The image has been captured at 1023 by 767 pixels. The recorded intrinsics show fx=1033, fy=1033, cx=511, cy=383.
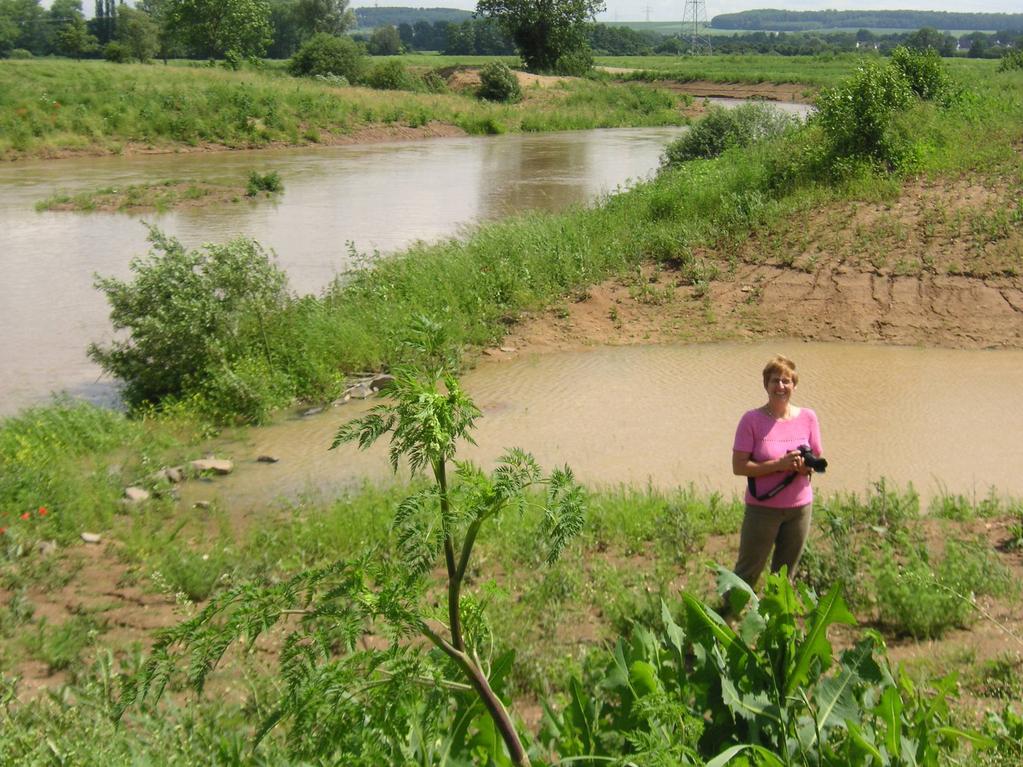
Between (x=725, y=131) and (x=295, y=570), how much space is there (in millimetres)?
18499

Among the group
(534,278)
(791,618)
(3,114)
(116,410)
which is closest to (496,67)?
(3,114)

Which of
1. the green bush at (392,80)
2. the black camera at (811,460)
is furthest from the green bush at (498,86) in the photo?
the black camera at (811,460)

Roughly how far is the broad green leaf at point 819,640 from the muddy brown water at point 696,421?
401 cm

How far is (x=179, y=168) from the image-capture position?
31625 millimetres

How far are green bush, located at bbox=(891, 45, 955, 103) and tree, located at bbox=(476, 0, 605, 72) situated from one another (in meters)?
51.3

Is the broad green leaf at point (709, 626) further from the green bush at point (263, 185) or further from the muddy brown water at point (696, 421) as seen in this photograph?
the green bush at point (263, 185)

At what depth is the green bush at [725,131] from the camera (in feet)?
70.3

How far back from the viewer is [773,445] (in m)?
5.27

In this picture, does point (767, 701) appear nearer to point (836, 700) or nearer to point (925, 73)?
point (836, 700)

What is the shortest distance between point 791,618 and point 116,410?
28.7 ft

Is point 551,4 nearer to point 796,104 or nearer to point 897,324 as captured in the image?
point 796,104

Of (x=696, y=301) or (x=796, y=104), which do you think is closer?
(x=696, y=301)

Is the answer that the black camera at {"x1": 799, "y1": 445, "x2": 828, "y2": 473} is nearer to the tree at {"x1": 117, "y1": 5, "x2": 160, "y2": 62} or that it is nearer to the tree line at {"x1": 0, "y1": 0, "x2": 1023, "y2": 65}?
the tree line at {"x1": 0, "y1": 0, "x2": 1023, "y2": 65}

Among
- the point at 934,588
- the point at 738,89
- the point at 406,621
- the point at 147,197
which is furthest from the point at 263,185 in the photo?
the point at 738,89
